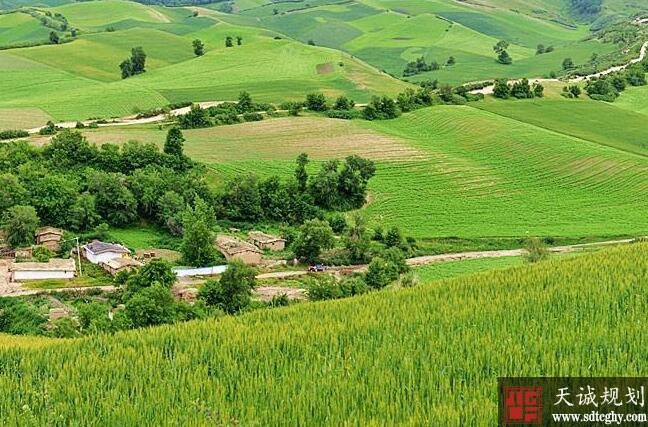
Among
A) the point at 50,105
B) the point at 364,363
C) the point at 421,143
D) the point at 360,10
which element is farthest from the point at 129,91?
the point at 360,10

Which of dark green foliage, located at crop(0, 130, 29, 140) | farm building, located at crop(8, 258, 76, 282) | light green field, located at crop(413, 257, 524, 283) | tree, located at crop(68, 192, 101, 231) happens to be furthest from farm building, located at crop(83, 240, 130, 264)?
dark green foliage, located at crop(0, 130, 29, 140)

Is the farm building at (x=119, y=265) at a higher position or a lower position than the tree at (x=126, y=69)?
lower

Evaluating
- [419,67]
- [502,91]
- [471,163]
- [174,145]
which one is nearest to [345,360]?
[174,145]

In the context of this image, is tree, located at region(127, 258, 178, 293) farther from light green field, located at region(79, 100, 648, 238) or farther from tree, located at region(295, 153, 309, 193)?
light green field, located at region(79, 100, 648, 238)

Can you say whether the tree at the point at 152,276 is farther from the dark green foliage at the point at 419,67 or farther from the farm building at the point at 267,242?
the dark green foliage at the point at 419,67

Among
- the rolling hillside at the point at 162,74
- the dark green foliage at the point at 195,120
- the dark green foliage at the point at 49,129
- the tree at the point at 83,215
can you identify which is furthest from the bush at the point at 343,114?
the tree at the point at 83,215

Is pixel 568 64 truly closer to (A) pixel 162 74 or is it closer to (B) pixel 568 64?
(B) pixel 568 64
